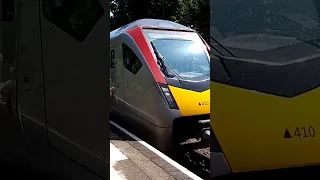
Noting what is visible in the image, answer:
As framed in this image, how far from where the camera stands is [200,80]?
7.07 metres

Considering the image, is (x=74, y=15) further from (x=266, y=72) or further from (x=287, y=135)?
(x=287, y=135)

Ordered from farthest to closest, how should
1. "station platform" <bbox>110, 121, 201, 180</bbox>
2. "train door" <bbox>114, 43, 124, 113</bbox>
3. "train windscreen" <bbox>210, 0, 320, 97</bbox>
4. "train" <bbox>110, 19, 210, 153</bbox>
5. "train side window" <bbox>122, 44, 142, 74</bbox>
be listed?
1. "train door" <bbox>114, 43, 124, 113</bbox>
2. "train side window" <bbox>122, 44, 142, 74</bbox>
3. "train" <bbox>110, 19, 210, 153</bbox>
4. "station platform" <bbox>110, 121, 201, 180</bbox>
5. "train windscreen" <bbox>210, 0, 320, 97</bbox>

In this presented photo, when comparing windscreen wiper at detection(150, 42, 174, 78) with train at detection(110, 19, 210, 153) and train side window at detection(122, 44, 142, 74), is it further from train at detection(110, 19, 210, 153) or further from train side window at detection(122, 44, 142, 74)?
train side window at detection(122, 44, 142, 74)

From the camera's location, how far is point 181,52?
24.8 feet

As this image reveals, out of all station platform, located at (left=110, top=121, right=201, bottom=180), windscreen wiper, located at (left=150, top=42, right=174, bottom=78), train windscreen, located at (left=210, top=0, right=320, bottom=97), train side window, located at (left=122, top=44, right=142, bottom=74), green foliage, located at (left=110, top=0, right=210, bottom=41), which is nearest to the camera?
train windscreen, located at (left=210, top=0, right=320, bottom=97)

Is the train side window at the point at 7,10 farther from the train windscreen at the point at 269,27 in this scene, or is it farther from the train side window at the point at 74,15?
the train windscreen at the point at 269,27

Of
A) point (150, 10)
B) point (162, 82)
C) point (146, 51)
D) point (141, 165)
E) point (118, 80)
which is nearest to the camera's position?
point (141, 165)

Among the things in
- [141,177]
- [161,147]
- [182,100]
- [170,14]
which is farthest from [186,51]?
[170,14]

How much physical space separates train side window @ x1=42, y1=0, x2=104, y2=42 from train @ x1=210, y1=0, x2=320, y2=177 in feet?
4.94

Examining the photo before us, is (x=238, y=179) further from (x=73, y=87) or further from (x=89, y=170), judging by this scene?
(x=73, y=87)

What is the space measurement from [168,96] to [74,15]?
449 cm

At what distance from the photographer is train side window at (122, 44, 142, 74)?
7.44 metres

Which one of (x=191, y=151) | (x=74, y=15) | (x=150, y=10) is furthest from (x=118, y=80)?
(x=150, y=10)

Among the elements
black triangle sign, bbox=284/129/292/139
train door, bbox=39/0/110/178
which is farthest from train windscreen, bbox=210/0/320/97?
train door, bbox=39/0/110/178
